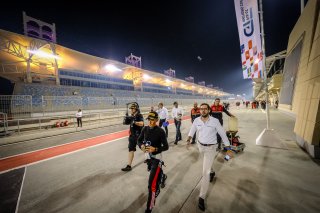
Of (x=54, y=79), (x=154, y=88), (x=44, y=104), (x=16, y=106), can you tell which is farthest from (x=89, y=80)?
(x=16, y=106)

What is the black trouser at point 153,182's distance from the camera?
2.53 metres

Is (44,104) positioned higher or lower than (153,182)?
higher

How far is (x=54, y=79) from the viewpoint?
28.8 meters

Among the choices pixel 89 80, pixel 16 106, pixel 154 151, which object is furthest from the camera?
pixel 89 80

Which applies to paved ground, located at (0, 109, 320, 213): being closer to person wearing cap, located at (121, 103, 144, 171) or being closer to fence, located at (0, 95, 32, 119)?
person wearing cap, located at (121, 103, 144, 171)

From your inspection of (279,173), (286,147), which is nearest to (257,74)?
(286,147)

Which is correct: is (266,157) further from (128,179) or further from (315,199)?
(128,179)

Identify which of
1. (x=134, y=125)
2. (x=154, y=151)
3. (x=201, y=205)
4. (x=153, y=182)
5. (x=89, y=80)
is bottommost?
(x=201, y=205)

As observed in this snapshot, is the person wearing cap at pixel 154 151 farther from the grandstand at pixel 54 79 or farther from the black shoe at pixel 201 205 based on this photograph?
the grandstand at pixel 54 79

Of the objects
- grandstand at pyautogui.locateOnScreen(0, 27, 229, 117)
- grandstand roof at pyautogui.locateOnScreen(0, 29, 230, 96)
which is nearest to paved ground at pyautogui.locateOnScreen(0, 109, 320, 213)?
grandstand at pyautogui.locateOnScreen(0, 27, 229, 117)

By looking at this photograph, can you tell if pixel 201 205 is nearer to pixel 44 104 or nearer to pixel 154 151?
pixel 154 151

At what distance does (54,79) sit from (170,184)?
3311cm

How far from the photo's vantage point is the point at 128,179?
12.7ft

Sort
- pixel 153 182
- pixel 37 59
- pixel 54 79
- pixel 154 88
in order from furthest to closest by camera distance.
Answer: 1. pixel 154 88
2. pixel 54 79
3. pixel 37 59
4. pixel 153 182
